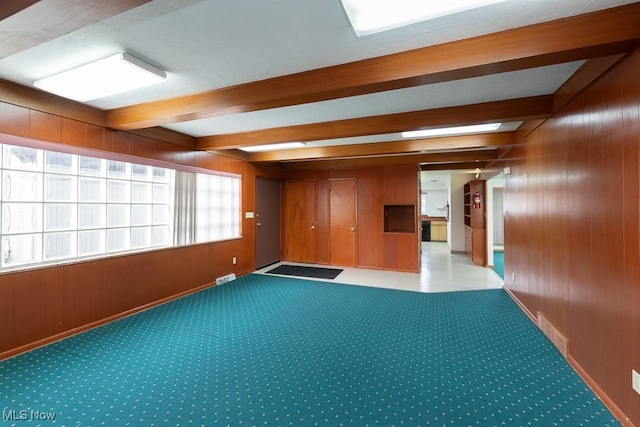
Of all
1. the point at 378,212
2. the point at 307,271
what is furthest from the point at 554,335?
the point at 307,271

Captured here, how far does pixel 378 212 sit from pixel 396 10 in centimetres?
493

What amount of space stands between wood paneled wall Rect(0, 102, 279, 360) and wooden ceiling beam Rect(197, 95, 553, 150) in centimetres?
122

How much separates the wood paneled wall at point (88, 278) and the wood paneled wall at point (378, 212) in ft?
9.07

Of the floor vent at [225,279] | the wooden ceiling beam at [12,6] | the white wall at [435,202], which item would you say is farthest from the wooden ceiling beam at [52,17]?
the white wall at [435,202]

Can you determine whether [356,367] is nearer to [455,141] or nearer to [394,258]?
[455,141]

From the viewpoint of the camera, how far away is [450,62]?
5.89ft

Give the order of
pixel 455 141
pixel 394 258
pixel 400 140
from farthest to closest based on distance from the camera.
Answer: pixel 394 258 < pixel 400 140 < pixel 455 141

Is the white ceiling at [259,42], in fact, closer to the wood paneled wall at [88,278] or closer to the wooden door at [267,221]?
the wood paneled wall at [88,278]

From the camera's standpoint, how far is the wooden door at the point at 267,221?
618cm

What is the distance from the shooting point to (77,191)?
9.87ft

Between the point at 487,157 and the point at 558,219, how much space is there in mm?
3104

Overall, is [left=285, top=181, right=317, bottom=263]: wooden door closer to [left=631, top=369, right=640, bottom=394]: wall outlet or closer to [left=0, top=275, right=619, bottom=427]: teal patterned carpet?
[left=0, top=275, right=619, bottom=427]: teal patterned carpet

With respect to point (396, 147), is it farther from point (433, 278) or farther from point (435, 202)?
point (435, 202)

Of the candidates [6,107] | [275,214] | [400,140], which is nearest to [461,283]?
[400,140]
